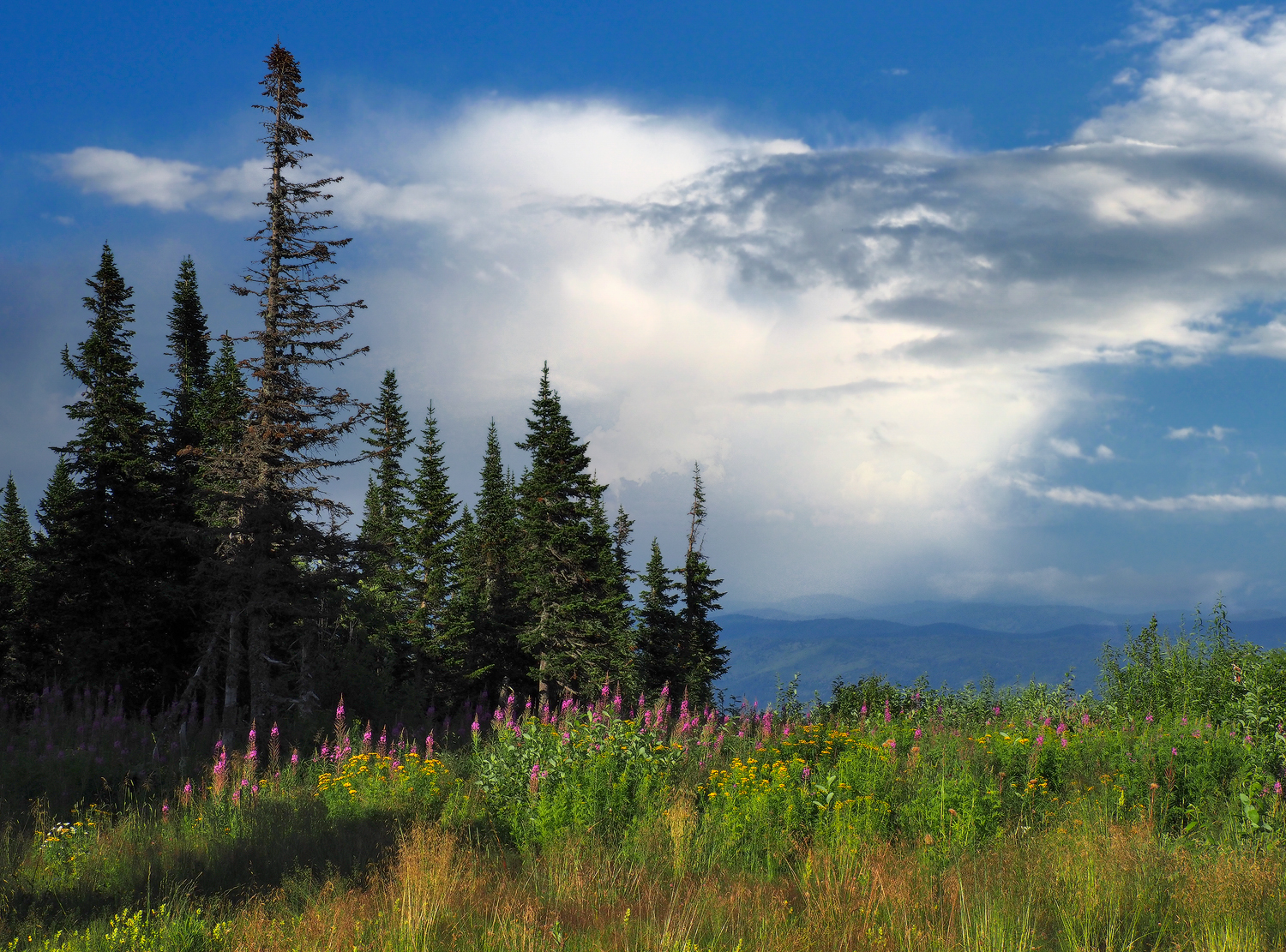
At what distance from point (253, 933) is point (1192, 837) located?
809 centimetres

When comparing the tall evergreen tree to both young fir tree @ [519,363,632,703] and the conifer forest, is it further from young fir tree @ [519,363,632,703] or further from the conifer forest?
young fir tree @ [519,363,632,703]

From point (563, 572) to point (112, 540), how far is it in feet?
47.2

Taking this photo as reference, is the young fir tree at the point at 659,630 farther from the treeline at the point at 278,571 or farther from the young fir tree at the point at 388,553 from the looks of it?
the young fir tree at the point at 388,553

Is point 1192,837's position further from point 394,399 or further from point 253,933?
point 394,399

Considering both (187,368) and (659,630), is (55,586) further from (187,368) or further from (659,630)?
(659,630)

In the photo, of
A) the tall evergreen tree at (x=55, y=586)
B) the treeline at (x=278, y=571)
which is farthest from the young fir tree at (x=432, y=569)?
the tall evergreen tree at (x=55, y=586)

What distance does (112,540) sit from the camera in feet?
77.2

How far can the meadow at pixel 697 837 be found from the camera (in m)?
5.30

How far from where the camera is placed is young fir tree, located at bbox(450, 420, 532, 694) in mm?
34406

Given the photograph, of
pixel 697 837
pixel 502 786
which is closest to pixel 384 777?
pixel 502 786

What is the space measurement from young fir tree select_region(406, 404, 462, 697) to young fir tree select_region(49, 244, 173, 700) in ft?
37.9

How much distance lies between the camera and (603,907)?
5.61 m

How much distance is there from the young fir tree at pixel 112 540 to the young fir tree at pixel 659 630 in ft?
66.8

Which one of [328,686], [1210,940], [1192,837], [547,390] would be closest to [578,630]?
[547,390]
